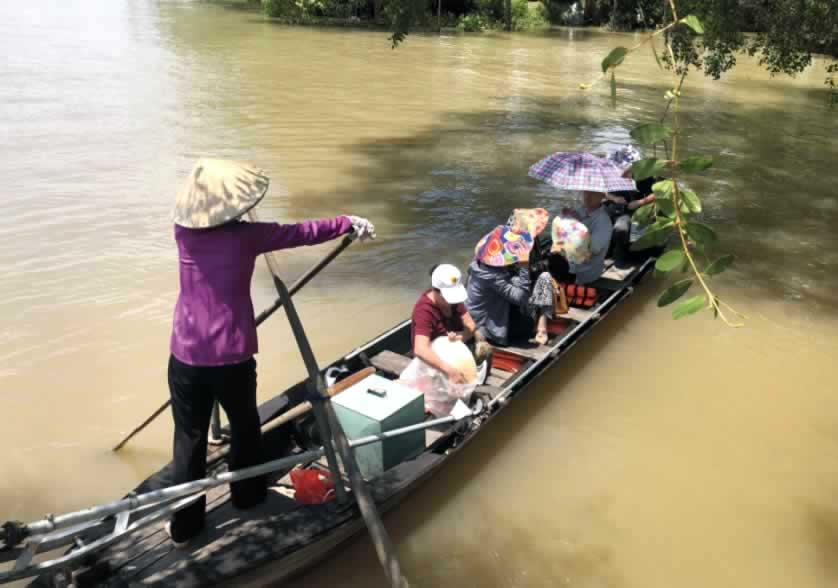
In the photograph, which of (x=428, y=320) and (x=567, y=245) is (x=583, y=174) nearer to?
(x=567, y=245)

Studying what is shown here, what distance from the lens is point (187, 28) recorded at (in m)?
29.0

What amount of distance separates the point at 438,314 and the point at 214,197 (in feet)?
7.27

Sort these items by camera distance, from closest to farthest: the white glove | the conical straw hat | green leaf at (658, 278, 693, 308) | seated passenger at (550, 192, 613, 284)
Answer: green leaf at (658, 278, 693, 308) → the conical straw hat → the white glove → seated passenger at (550, 192, 613, 284)

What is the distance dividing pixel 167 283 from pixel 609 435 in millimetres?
4950

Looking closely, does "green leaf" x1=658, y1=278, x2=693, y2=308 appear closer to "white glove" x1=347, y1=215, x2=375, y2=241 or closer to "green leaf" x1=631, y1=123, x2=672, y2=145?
"green leaf" x1=631, y1=123, x2=672, y2=145

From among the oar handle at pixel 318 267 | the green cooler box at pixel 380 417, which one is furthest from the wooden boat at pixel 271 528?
the oar handle at pixel 318 267

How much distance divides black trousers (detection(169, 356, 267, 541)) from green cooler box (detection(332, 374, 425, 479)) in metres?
0.71

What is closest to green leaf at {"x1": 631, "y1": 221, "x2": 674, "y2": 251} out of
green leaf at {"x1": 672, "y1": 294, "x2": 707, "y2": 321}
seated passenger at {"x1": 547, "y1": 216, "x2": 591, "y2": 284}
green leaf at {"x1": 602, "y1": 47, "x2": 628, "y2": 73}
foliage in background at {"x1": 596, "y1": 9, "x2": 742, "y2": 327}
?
foliage in background at {"x1": 596, "y1": 9, "x2": 742, "y2": 327}

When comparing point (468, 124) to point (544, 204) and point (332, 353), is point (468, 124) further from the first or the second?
point (332, 353)

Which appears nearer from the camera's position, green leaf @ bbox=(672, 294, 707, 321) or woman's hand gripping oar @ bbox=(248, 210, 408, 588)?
green leaf @ bbox=(672, 294, 707, 321)

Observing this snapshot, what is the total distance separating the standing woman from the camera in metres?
3.44

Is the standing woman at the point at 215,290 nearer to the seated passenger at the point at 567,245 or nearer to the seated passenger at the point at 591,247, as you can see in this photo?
the seated passenger at the point at 567,245

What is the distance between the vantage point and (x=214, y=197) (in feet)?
11.3

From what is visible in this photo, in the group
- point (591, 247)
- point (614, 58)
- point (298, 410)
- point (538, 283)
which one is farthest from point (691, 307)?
point (591, 247)
